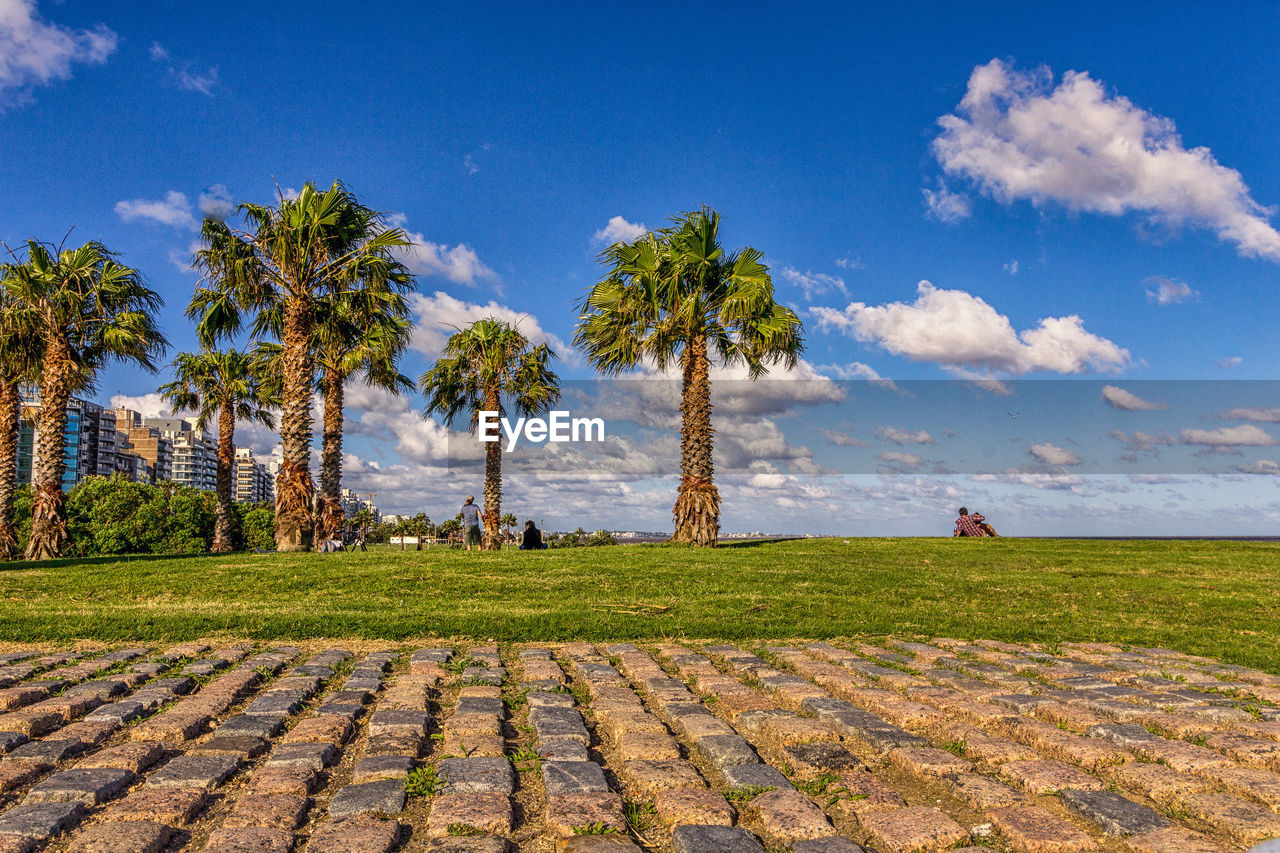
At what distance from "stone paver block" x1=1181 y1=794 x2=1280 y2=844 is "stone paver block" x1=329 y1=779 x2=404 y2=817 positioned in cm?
301

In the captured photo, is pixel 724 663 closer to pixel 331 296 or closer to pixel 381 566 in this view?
pixel 381 566

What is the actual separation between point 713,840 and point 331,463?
828 inches

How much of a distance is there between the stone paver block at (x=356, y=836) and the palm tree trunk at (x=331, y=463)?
62.3 ft

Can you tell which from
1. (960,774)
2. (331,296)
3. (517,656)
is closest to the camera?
(960,774)

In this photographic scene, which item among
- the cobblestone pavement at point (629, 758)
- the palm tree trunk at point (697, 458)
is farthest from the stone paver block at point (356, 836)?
the palm tree trunk at point (697, 458)

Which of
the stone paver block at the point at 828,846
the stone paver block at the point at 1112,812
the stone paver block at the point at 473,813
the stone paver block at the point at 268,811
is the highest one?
the stone paver block at the point at 1112,812

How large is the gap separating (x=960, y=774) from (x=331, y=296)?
58.9ft

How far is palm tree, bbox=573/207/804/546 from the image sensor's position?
17219 mm

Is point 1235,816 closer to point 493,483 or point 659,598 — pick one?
point 659,598

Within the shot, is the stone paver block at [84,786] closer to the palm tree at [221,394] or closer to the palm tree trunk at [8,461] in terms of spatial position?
the palm tree trunk at [8,461]

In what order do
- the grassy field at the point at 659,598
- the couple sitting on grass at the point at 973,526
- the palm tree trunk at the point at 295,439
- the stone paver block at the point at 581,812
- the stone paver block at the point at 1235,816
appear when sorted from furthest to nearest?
the couple sitting on grass at the point at 973,526 → the palm tree trunk at the point at 295,439 → the grassy field at the point at 659,598 → the stone paver block at the point at 581,812 → the stone paver block at the point at 1235,816

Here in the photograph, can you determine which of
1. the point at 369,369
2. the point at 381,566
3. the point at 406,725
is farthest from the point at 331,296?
the point at 406,725

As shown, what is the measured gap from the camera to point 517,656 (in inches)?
236

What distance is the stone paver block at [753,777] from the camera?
10.2 ft
